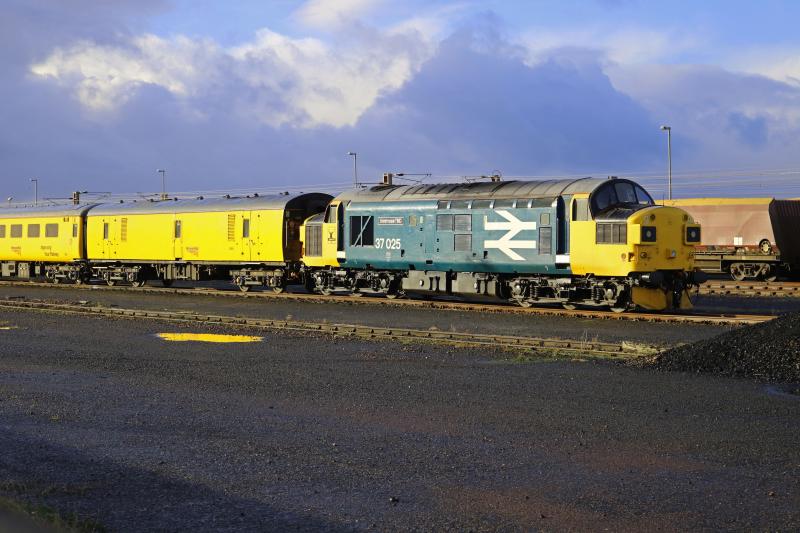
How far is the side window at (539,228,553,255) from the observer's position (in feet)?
80.7

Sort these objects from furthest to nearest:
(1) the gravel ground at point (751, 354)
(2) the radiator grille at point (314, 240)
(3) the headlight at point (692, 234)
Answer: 1. (2) the radiator grille at point (314, 240)
2. (3) the headlight at point (692, 234)
3. (1) the gravel ground at point (751, 354)

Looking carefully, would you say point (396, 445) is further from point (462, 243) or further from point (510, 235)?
point (462, 243)

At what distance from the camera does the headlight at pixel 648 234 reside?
22.9 meters

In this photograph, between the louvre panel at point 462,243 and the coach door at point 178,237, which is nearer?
the louvre panel at point 462,243

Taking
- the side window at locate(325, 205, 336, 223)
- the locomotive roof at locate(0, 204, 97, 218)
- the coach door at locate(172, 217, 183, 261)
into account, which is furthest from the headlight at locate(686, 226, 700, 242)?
the locomotive roof at locate(0, 204, 97, 218)

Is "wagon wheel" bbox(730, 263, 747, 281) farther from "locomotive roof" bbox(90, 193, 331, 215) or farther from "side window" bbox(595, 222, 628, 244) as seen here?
"side window" bbox(595, 222, 628, 244)

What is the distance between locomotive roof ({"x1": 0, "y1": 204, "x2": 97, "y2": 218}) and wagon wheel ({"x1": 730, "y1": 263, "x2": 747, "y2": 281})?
29.1 metres

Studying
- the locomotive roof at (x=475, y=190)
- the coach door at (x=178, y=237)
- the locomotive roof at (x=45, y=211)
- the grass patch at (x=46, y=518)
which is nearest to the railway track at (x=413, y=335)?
the locomotive roof at (x=475, y=190)

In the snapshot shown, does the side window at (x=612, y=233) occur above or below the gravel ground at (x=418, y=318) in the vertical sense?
above

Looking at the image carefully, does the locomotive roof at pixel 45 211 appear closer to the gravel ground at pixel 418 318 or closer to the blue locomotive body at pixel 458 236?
the gravel ground at pixel 418 318

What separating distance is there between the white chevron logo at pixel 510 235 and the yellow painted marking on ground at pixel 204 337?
8.46 m

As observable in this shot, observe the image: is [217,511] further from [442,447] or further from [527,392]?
[527,392]

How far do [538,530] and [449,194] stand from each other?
21184mm

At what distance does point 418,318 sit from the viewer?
23969 millimetres
